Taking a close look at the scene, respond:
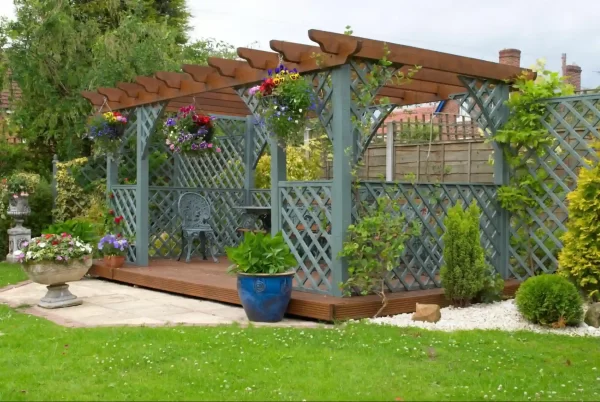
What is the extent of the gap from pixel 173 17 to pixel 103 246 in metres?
10.7

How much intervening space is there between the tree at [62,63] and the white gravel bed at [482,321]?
7.56 meters

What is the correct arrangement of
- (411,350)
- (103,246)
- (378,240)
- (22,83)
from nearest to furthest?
(411,350) → (378,240) → (103,246) → (22,83)

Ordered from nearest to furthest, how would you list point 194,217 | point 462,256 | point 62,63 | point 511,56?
point 462,256, point 194,217, point 62,63, point 511,56

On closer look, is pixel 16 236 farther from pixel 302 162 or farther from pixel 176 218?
pixel 302 162

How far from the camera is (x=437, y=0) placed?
377 inches

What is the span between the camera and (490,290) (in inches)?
255

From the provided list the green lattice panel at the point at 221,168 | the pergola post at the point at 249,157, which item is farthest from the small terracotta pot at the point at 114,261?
the pergola post at the point at 249,157

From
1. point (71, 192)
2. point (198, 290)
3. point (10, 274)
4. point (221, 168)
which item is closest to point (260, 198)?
point (221, 168)

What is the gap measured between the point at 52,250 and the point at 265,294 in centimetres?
222

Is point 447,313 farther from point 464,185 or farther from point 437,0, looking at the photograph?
point 437,0

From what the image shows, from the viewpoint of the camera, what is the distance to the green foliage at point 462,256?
6105 millimetres

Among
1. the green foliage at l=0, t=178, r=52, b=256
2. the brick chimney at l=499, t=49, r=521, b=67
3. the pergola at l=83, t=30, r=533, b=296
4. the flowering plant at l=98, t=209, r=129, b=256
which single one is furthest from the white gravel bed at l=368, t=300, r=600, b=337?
the brick chimney at l=499, t=49, r=521, b=67

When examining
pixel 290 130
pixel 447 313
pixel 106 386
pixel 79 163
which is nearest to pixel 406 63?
pixel 290 130

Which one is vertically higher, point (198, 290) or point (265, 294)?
point (265, 294)
